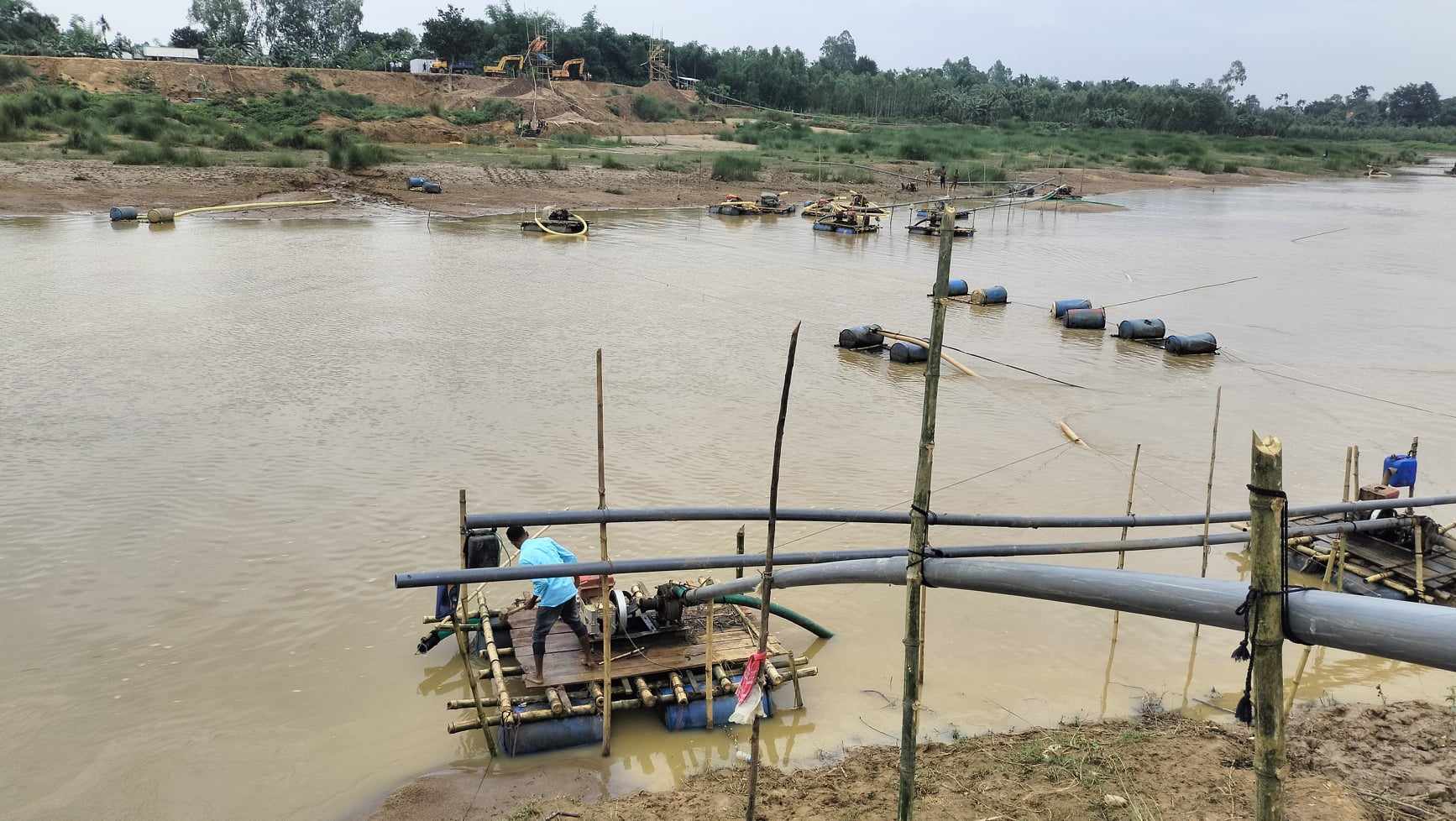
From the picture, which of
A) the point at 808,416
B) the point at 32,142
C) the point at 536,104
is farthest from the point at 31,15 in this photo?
the point at 808,416

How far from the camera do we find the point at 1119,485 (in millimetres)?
12633

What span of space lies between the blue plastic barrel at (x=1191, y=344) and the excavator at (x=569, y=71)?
62.8 meters

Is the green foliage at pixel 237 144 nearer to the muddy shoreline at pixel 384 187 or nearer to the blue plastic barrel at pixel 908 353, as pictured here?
the muddy shoreline at pixel 384 187

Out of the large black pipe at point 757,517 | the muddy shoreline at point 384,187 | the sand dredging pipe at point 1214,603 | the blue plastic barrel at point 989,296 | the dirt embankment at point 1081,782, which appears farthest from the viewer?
the muddy shoreline at point 384,187

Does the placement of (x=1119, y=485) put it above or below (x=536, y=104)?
below

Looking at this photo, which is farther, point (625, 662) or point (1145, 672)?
point (1145, 672)

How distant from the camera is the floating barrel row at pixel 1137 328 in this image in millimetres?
19422

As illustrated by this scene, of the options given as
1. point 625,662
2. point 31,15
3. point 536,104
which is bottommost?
point 625,662

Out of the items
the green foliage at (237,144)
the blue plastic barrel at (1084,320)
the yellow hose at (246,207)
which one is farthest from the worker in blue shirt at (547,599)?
the green foliage at (237,144)

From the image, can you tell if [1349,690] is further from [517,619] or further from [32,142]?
[32,142]

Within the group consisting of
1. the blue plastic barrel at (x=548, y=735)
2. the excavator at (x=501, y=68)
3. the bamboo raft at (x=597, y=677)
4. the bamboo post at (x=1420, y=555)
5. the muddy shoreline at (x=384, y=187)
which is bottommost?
the blue plastic barrel at (x=548, y=735)

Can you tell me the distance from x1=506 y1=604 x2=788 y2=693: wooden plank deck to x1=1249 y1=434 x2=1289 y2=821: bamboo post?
4365mm

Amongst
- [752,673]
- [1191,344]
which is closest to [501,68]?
[1191,344]

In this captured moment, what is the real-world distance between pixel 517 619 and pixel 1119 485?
8238 mm
